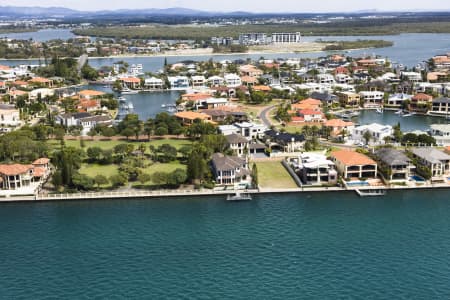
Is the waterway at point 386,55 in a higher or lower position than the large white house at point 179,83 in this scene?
higher

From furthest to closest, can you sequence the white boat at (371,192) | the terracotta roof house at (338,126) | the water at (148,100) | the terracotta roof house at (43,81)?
1. the terracotta roof house at (43,81)
2. the water at (148,100)
3. the terracotta roof house at (338,126)
4. the white boat at (371,192)

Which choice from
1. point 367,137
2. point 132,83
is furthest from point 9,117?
point 367,137

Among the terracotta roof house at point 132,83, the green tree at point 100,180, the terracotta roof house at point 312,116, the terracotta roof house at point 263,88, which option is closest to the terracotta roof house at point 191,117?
the terracotta roof house at point 312,116

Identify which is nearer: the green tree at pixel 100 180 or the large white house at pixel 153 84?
the green tree at pixel 100 180

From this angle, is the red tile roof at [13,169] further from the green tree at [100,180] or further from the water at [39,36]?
the water at [39,36]

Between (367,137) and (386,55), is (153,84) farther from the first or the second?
(386,55)
